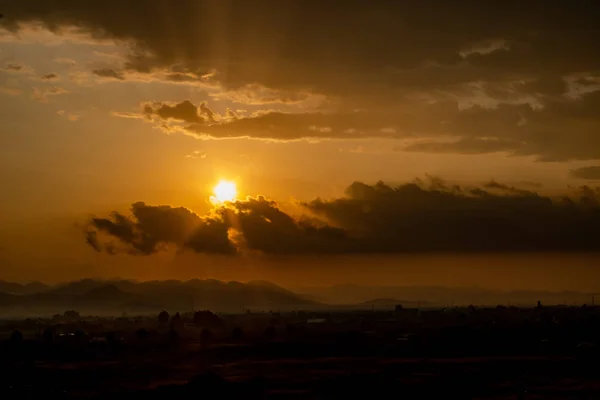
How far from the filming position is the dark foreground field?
90438 millimetres

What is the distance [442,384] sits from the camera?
99.8m

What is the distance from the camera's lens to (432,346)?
168375mm

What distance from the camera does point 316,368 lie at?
12400 centimetres

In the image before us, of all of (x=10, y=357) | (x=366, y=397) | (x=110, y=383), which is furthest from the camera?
(x=10, y=357)

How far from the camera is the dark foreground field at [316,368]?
3561 inches

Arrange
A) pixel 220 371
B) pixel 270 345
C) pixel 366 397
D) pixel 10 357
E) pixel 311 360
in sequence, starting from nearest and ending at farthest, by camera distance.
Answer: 1. pixel 366 397
2. pixel 220 371
3. pixel 311 360
4. pixel 10 357
5. pixel 270 345

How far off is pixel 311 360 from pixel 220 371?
26.0 meters

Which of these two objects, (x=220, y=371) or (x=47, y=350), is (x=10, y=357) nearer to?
(x=47, y=350)

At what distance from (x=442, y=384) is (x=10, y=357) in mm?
102146

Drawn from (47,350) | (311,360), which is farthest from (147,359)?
(47,350)

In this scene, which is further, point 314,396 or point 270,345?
point 270,345

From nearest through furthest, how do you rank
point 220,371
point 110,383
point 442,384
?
point 442,384 < point 110,383 < point 220,371

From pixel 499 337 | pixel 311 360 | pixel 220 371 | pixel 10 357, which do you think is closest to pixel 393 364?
pixel 311 360

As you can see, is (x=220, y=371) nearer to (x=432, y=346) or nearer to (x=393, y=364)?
(x=393, y=364)
